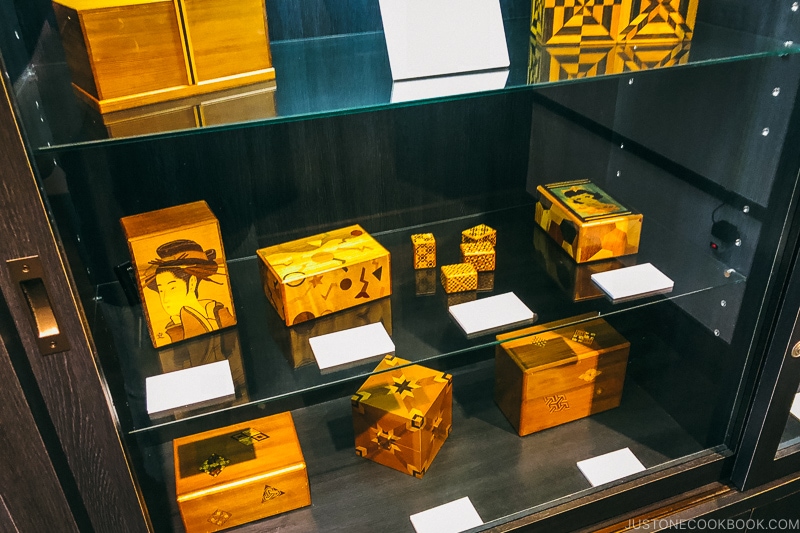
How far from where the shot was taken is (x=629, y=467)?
3.59ft

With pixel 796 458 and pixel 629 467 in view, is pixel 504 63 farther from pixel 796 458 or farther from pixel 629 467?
pixel 796 458

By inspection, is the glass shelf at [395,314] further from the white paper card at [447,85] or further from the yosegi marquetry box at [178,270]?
the white paper card at [447,85]

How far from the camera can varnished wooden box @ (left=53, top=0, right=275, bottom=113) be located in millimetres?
666

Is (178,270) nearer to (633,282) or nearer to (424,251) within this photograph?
(424,251)

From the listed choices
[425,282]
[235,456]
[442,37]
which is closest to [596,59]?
[442,37]

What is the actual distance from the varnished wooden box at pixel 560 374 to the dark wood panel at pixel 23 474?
724 mm

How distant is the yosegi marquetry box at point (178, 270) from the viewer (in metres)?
0.82

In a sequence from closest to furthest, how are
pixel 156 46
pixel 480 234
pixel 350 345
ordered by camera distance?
pixel 156 46, pixel 350 345, pixel 480 234

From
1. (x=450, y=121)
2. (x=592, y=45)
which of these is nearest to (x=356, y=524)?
A: (x=450, y=121)

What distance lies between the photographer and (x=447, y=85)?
30.5 inches

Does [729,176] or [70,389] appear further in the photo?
A: [729,176]

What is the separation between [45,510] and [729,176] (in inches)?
41.2

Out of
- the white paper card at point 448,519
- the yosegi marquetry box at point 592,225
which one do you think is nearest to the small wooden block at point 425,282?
the yosegi marquetry box at point 592,225

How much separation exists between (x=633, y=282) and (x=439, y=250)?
336mm
